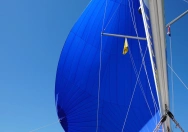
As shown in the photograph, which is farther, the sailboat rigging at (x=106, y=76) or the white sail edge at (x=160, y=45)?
the sailboat rigging at (x=106, y=76)

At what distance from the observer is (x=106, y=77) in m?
6.30

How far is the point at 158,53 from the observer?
2.79 meters

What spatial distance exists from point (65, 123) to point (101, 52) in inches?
95.7

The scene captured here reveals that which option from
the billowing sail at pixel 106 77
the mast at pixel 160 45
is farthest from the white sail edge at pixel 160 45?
the billowing sail at pixel 106 77

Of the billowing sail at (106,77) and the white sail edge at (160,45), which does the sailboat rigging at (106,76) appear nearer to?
the billowing sail at (106,77)

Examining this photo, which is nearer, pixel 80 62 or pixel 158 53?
pixel 158 53

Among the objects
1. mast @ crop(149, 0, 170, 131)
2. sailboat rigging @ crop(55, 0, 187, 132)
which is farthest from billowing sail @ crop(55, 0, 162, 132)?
mast @ crop(149, 0, 170, 131)

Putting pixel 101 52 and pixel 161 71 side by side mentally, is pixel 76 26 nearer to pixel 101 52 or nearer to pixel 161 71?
pixel 101 52

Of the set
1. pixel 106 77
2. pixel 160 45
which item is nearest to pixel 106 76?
pixel 106 77

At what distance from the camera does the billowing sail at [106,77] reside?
6.18 metres

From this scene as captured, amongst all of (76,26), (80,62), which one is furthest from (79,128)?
(76,26)

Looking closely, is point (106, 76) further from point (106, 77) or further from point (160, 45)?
point (160, 45)

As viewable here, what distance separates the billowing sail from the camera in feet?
20.3

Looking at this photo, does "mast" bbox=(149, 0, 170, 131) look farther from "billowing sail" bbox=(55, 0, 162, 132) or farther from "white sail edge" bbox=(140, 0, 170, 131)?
"billowing sail" bbox=(55, 0, 162, 132)
